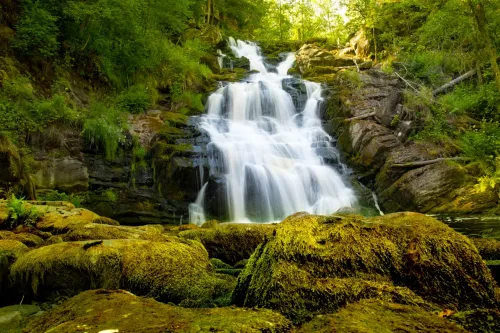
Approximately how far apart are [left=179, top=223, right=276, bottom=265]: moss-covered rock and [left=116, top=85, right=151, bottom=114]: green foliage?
1026cm

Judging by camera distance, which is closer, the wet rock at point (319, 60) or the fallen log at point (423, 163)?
the fallen log at point (423, 163)

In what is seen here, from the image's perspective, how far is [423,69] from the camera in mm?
18828

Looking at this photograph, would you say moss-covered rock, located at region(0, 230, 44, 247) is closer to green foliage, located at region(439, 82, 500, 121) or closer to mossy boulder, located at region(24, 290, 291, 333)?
mossy boulder, located at region(24, 290, 291, 333)

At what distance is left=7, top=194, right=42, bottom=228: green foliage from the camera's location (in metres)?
4.99

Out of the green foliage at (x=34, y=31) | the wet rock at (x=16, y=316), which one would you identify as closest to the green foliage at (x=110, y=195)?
the green foliage at (x=34, y=31)

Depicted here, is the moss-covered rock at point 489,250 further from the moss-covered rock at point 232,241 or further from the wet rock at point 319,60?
the wet rock at point 319,60

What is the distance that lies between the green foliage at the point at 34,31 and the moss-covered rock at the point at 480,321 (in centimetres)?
1339

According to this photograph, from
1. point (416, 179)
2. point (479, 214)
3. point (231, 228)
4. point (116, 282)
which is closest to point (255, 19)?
point (416, 179)

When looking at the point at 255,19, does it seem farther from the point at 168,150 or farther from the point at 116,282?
the point at 116,282

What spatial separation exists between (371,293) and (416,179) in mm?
11262

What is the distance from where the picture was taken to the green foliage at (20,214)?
4.99 metres

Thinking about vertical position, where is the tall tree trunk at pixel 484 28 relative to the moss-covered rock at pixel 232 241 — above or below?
above

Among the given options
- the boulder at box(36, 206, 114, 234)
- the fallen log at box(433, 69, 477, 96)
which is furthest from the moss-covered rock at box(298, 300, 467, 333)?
the fallen log at box(433, 69, 477, 96)

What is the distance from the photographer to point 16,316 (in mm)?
2580
